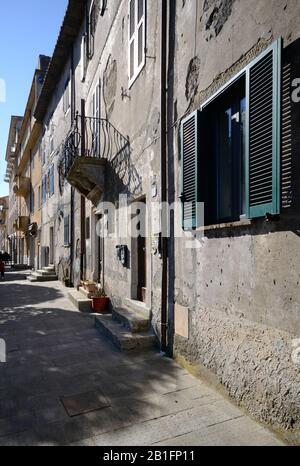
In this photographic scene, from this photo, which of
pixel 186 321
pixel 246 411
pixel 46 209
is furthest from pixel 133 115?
pixel 46 209

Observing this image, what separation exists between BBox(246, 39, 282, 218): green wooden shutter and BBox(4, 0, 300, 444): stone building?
1cm

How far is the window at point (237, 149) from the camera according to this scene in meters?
2.69

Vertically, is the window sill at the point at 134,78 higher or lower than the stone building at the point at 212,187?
higher

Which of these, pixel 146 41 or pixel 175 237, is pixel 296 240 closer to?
pixel 175 237

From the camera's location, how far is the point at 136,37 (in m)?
6.10

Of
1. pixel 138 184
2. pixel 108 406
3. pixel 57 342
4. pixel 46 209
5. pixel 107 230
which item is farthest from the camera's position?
pixel 46 209

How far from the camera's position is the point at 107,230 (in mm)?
8047

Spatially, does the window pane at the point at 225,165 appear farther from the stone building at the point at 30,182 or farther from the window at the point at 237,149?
the stone building at the point at 30,182

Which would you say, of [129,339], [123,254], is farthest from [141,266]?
[129,339]

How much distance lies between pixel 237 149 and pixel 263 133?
28.2 inches

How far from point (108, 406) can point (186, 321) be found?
1.37 meters

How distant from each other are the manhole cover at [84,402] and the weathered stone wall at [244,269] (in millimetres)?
1155

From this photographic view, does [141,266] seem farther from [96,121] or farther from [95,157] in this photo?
[96,121]

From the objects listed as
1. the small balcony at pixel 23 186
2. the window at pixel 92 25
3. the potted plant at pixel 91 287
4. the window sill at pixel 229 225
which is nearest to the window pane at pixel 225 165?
the window sill at pixel 229 225
